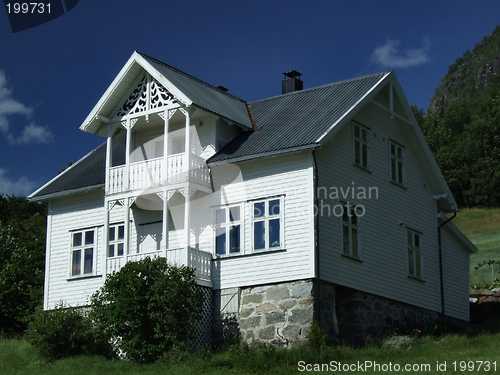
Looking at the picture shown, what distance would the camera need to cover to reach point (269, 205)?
24.7 m

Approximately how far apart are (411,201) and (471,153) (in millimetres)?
52280

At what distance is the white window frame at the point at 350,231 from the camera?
25.1 metres

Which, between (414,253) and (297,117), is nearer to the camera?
(297,117)

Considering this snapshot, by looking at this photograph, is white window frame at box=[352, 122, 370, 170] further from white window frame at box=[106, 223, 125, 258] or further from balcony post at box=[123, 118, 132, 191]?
white window frame at box=[106, 223, 125, 258]

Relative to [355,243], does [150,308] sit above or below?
below

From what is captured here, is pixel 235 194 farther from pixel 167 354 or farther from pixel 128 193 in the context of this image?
pixel 167 354

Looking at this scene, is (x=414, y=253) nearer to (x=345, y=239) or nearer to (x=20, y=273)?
(x=345, y=239)

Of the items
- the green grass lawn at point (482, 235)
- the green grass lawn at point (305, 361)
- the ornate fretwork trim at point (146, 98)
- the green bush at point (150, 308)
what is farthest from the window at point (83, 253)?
the green grass lawn at point (482, 235)

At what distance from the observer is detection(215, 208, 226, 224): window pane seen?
25578mm

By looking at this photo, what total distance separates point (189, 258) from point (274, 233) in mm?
2738

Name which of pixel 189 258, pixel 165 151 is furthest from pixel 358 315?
pixel 165 151

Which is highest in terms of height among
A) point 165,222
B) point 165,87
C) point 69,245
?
point 165,87

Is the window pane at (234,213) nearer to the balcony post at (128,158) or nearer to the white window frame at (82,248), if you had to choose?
the balcony post at (128,158)

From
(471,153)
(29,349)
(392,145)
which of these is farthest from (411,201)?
(471,153)
